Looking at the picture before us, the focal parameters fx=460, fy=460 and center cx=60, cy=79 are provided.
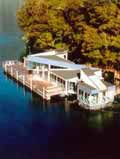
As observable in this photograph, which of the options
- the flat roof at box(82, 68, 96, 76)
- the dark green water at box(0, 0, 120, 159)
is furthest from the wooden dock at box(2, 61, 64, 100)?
the flat roof at box(82, 68, 96, 76)

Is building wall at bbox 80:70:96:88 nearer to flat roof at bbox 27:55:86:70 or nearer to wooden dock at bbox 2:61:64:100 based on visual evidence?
wooden dock at bbox 2:61:64:100

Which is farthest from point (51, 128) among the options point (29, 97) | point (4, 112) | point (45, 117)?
point (29, 97)

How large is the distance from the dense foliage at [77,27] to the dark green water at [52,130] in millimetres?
7535

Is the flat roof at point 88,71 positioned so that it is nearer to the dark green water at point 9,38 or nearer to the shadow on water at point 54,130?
the shadow on water at point 54,130

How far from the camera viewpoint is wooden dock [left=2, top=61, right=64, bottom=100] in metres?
41.1

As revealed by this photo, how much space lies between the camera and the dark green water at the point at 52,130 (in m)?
30.4

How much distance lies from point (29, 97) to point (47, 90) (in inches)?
72.7

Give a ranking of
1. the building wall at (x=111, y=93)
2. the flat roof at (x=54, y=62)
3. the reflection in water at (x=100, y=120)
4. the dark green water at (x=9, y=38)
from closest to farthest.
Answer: the reflection in water at (x=100, y=120) < the building wall at (x=111, y=93) < the flat roof at (x=54, y=62) < the dark green water at (x=9, y=38)

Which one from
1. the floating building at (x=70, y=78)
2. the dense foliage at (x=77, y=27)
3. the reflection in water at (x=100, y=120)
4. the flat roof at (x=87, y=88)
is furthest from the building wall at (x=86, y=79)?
the dense foliage at (x=77, y=27)

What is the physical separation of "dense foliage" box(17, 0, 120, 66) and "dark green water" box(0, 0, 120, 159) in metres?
7.54

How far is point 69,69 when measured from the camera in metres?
43.8

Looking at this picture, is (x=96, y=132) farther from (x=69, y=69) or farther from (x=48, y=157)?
(x=69, y=69)

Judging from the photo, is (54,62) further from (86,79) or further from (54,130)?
(54,130)

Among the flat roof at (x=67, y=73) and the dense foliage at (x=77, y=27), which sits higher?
the dense foliage at (x=77, y=27)
